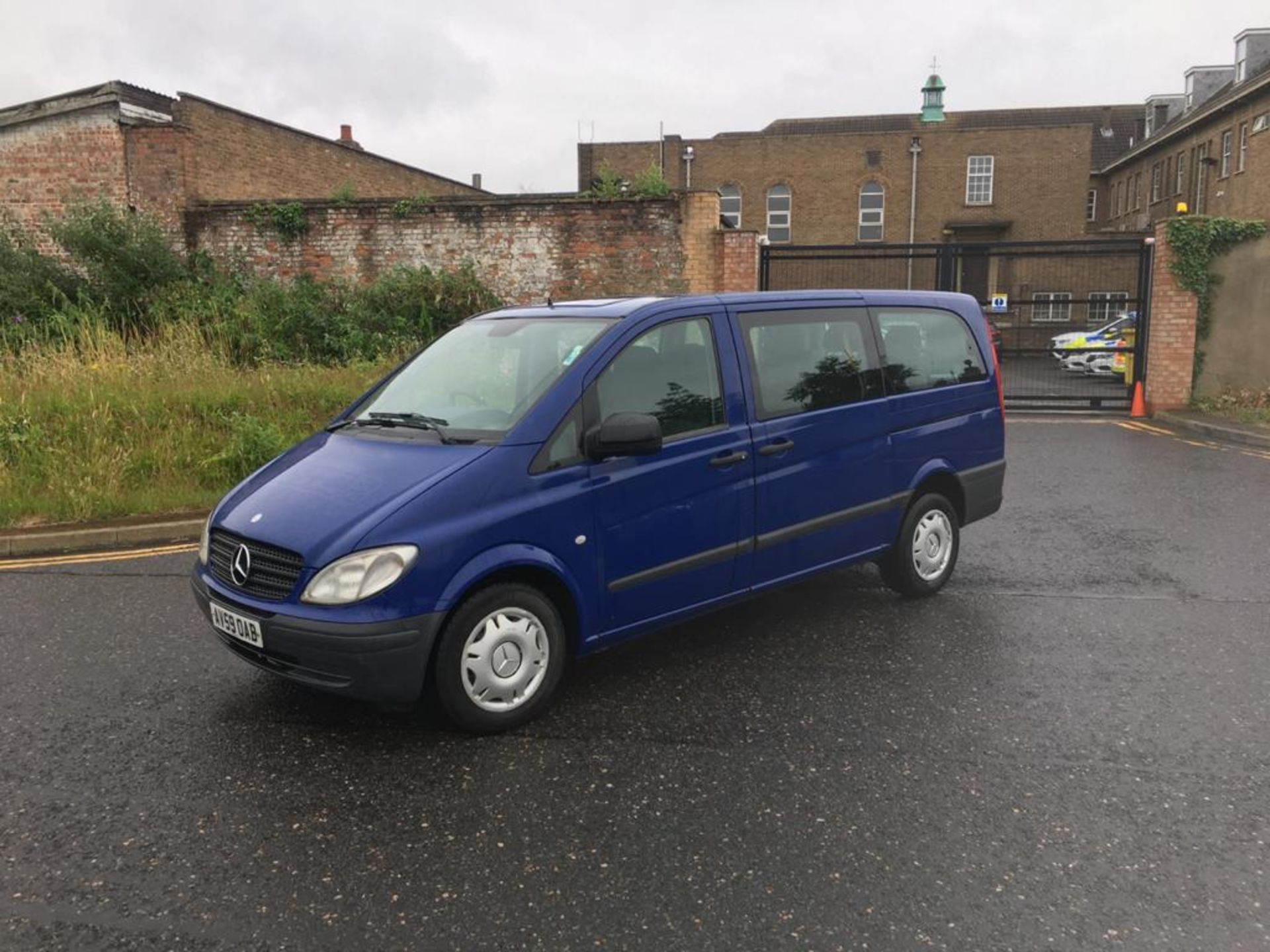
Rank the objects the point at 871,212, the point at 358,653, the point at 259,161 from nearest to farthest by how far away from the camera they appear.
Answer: the point at 358,653, the point at 259,161, the point at 871,212

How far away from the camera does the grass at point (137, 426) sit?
8062 mm

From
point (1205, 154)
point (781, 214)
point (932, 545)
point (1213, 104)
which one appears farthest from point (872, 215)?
point (932, 545)

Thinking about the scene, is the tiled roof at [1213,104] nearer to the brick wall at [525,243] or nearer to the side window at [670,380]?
the brick wall at [525,243]

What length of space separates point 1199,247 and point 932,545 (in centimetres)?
1225

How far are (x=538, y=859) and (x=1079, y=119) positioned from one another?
2490 inches

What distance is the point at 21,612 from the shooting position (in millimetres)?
5707

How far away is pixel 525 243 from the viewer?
15.6 meters

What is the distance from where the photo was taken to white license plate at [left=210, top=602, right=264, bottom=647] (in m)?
3.79

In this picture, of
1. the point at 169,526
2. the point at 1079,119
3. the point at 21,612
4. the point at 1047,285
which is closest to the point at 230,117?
the point at 169,526

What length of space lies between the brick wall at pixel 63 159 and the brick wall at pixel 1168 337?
17244 mm

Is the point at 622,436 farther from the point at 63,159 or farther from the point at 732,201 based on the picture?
the point at 732,201

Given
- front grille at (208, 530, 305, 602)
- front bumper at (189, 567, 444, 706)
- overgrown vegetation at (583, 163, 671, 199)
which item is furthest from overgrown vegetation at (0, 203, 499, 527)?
front bumper at (189, 567, 444, 706)

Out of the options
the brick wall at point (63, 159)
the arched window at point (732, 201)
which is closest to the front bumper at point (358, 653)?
the brick wall at point (63, 159)

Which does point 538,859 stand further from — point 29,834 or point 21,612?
point 21,612
